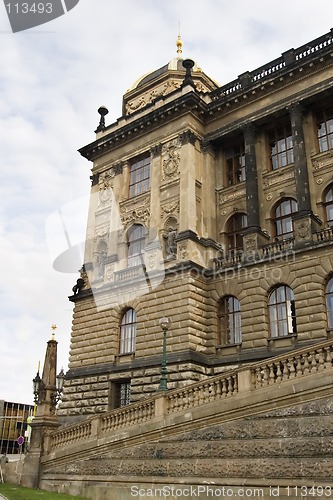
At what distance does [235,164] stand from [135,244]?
25.1 feet

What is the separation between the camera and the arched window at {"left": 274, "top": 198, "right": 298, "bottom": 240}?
86.3 feet

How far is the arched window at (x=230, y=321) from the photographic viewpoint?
989 inches

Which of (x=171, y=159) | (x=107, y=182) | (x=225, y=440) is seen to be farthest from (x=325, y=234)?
(x=107, y=182)

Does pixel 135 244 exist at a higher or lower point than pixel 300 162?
lower

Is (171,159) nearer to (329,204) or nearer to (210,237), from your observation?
(210,237)

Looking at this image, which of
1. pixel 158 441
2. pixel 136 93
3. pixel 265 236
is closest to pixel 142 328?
pixel 265 236

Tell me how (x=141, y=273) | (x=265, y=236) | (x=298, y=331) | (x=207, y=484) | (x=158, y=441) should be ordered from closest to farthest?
(x=207, y=484) → (x=158, y=441) → (x=298, y=331) → (x=265, y=236) → (x=141, y=273)

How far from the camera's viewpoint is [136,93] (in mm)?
37938

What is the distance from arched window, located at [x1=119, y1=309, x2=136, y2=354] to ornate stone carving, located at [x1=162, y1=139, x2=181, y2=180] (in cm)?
840

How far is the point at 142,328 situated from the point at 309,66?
54.1 feet

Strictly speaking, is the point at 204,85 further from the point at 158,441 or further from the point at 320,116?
the point at 158,441

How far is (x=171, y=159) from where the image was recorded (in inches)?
1201

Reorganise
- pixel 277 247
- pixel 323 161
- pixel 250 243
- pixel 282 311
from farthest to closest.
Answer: pixel 323 161 < pixel 250 243 < pixel 277 247 < pixel 282 311

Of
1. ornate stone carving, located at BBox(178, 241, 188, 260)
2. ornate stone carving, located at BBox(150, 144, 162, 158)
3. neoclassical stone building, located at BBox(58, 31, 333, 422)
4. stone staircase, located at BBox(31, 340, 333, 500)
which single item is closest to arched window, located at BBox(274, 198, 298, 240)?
neoclassical stone building, located at BBox(58, 31, 333, 422)
